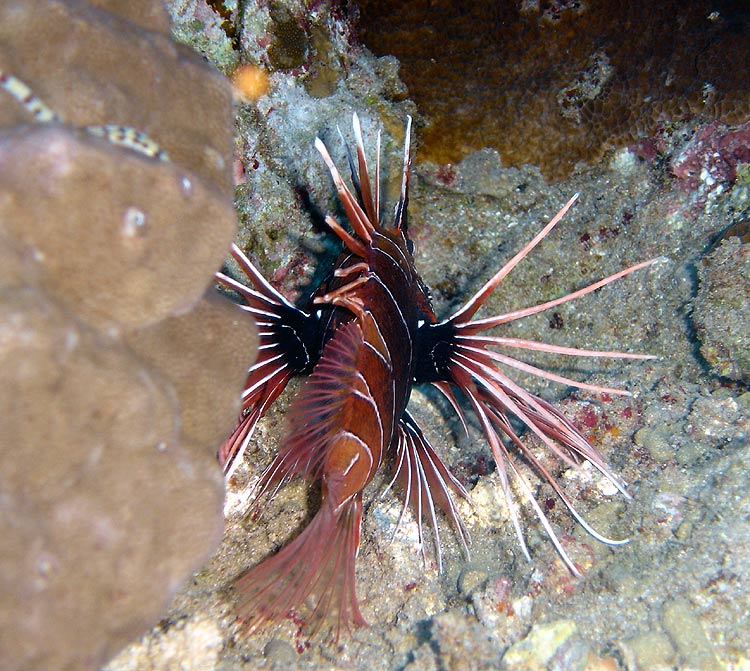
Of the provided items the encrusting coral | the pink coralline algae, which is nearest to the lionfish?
the encrusting coral

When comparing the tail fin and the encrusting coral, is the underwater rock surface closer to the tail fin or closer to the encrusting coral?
the tail fin

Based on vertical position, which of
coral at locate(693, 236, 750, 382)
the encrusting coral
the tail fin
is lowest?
coral at locate(693, 236, 750, 382)

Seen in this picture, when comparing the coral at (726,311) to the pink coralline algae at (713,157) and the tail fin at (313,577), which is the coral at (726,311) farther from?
the tail fin at (313,577)

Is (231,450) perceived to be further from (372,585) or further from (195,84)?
(195,84)

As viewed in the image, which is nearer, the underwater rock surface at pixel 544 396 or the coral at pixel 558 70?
the underwater rock surface at pixel 544 396

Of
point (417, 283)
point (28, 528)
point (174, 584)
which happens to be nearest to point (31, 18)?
point (28, 528)

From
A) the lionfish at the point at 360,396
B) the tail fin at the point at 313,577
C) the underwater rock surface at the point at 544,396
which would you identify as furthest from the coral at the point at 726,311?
the tail fin at the point at 313,577

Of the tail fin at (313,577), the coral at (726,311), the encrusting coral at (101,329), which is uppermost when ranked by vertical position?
the encrusting coral at (101,329)

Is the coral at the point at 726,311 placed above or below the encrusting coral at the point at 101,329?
below

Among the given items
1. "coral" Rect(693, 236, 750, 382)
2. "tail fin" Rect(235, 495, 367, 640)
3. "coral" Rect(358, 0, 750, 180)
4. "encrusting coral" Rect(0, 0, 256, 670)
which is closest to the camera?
"encrusting coral" Rect(0, 0, 256, 670)
